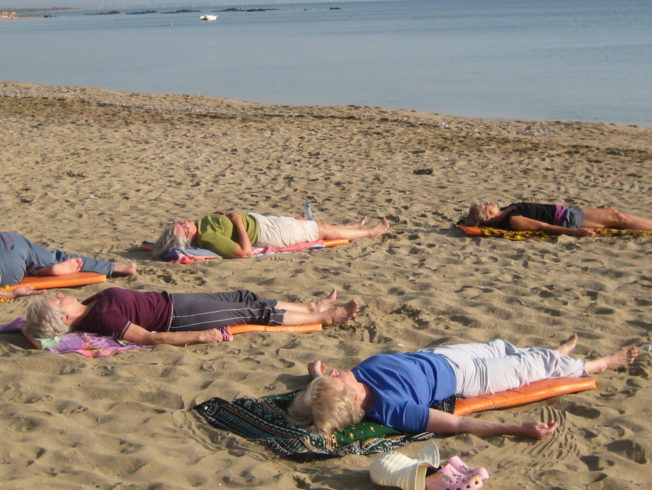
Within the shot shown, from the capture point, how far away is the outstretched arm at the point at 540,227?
7883 mm

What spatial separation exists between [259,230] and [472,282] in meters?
2.18

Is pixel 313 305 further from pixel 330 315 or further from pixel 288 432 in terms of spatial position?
pixel 288 432

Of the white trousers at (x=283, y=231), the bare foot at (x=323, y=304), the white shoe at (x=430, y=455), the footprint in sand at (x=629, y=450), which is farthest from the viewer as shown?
the white trousers at (x=283, y=231)

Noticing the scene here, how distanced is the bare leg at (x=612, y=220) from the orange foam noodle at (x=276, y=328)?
3769 millimetres

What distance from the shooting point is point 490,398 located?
14.2 feet

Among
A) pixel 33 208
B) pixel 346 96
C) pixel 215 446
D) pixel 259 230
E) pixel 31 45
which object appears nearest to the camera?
pixel 215 446

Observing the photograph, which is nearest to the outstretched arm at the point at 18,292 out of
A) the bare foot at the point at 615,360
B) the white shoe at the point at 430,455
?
the white shoe at the point at 430,455

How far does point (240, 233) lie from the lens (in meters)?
7.34

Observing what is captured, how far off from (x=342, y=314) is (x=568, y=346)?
1617mm

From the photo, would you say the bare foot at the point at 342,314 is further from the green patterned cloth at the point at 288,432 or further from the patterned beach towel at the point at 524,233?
the patterned beach towel at the point at 524,233

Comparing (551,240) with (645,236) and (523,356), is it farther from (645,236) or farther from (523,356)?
(523,356)

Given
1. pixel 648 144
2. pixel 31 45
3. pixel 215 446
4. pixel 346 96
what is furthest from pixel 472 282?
pixel 31 45

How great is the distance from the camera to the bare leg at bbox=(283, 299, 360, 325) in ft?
18.5

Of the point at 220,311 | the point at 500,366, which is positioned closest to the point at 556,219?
the point at 500,366
